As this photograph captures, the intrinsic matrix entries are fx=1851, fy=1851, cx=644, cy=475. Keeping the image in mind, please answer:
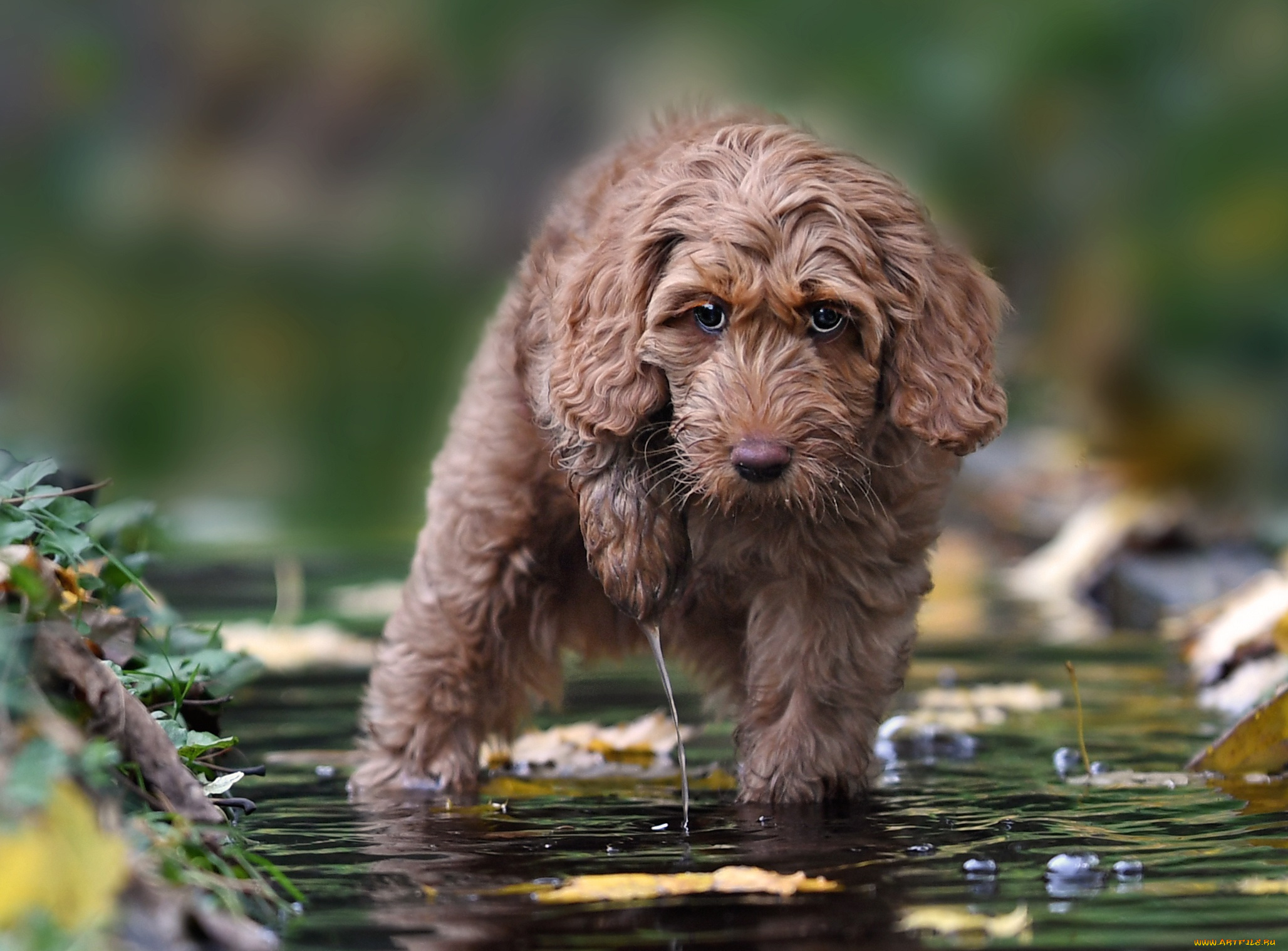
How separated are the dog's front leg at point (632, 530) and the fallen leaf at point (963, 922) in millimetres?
1349

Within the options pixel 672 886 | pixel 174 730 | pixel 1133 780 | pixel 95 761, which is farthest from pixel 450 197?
pixel 95 761

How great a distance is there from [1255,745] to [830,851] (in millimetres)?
1390

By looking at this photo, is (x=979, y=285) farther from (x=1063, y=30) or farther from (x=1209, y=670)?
(x=1063, y=30)

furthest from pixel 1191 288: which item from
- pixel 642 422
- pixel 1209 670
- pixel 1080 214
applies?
pixel 642 422

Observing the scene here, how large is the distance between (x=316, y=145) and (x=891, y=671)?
9.40 meters

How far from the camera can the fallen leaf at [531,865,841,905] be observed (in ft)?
11.3

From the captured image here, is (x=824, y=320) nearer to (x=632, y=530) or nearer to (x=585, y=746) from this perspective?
(x=632, y=530)

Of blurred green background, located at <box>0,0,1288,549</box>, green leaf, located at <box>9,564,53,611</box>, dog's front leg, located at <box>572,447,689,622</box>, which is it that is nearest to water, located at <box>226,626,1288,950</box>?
dog's front leg, located at <box>572,447,689,622</box>

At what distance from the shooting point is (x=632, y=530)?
443 centimetres

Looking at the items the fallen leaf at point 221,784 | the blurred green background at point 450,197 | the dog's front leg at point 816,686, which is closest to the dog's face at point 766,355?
the dog's front leg at point 816,686

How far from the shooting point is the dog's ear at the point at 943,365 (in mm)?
4254

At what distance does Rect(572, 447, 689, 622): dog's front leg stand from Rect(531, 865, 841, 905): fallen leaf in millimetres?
1052

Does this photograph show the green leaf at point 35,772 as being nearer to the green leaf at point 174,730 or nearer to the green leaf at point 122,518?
the green leaf at point 174,730

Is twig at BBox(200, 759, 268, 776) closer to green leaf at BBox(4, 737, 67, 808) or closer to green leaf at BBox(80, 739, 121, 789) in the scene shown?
green leaf at BBox(80, 739, 121, 789)
